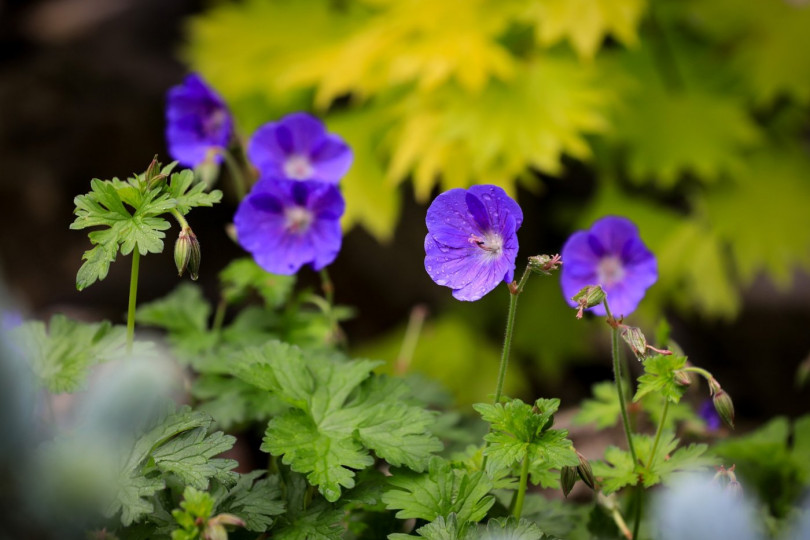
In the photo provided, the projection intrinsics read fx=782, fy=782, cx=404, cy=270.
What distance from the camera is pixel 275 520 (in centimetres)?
93

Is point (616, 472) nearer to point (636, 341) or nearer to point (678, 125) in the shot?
point (636, 341)

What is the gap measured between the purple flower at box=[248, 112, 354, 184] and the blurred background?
796mm

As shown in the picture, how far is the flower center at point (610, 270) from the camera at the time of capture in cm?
128

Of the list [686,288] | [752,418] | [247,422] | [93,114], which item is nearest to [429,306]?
[686,288]

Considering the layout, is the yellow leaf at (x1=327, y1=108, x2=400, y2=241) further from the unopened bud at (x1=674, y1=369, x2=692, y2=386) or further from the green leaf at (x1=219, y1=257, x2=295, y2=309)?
the unopened bud at (x1=674, y1=369, x2=692, y2=386)

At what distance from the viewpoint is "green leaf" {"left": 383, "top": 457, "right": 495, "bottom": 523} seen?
90 centimetres

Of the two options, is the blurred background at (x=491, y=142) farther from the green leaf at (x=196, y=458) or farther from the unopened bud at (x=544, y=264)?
the green leaf at (x=196, y=458)

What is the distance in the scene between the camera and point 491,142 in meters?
2.20

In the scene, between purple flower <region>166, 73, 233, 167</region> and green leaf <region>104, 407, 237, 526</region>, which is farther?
purple flower <region>166, 73, 233, 167</region>

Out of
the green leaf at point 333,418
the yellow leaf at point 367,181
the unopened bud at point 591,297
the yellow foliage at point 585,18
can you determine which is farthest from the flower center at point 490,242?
the yellow leaf at point 367,181

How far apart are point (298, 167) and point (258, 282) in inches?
9.4

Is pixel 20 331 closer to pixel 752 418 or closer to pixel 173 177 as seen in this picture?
pixel 173 177

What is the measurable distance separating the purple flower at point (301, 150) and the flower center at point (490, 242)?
0.47m

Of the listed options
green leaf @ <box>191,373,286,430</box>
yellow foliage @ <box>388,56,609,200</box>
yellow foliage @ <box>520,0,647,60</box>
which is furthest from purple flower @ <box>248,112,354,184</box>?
yellow foliage @ <box>520,0,647,60</box>
